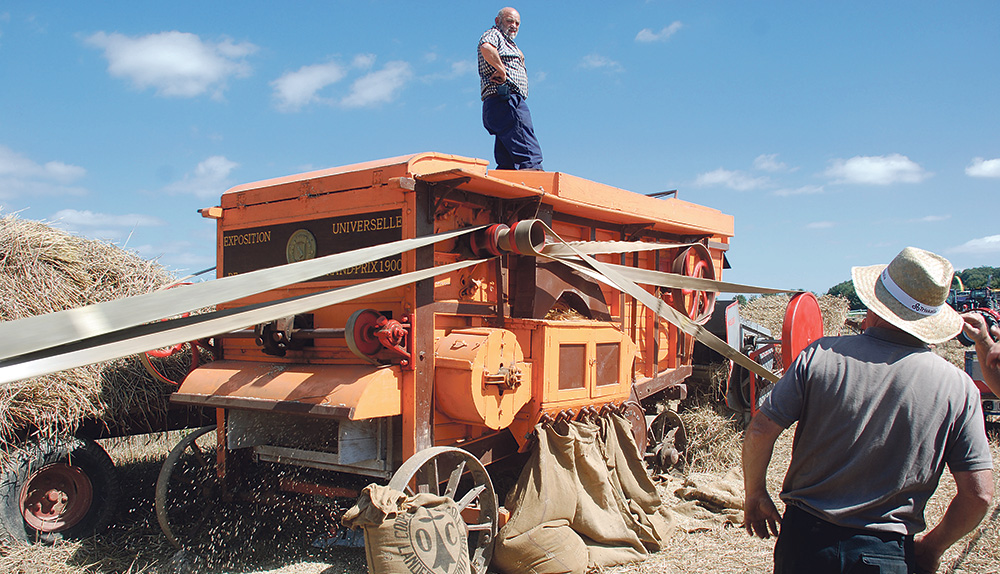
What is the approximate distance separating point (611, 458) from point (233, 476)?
118 inches

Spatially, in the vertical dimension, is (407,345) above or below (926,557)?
above

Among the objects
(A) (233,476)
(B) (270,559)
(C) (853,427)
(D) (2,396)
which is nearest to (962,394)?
(C) (853,427)

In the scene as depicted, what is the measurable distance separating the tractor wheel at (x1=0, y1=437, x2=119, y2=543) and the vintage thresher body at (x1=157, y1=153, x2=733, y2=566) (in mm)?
526

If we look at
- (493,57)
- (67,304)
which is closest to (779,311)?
(493,57)

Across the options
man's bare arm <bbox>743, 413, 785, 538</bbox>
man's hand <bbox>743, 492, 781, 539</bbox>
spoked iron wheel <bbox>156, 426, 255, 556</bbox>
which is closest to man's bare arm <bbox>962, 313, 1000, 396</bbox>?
man's bare arm <bbox>743, 413, 785, 538</bbox>

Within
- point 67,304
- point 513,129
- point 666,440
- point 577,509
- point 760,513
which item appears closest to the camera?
point 760,513

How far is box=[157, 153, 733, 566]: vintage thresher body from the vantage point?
4355 millimetres

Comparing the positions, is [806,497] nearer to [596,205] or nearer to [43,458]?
[596,205]

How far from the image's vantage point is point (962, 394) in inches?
88.0

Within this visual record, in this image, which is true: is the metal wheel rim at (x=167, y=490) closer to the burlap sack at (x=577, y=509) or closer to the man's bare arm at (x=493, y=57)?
the burlap sack at (x=577, y=509)

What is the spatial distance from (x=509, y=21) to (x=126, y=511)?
217 inches

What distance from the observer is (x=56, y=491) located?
4.98 meters

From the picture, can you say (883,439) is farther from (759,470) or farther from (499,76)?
(499,76)

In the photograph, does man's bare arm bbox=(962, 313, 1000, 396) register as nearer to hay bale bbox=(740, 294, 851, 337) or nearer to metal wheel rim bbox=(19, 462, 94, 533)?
metal wheel rim bbox=(19, 462, 94, 533)
